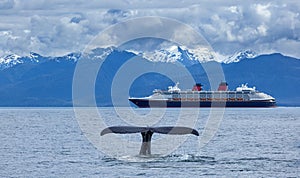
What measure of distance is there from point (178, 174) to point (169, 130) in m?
3.05

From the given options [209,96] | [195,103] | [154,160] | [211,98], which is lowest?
[154,160]

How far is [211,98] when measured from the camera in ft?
578

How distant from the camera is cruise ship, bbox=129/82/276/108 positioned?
173 metres

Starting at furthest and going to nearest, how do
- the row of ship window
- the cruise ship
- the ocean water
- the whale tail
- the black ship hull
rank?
the row of ship window < the black ship hull < the cruise ship < the whale tail < the ocean water

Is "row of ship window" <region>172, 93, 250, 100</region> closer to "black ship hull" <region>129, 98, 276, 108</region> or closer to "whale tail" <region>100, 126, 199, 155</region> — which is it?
"black ship hull" <region>129, 98, 276, 108</region>

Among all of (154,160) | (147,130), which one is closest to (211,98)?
(154,160)

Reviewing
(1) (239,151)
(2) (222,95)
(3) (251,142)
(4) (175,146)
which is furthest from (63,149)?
(2) (222,95)

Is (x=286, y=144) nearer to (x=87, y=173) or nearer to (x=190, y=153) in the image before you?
(x=190, y=153)

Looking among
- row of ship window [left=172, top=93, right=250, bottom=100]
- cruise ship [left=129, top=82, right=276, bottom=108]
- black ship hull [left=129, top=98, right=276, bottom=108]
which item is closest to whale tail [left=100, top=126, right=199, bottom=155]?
cruise ship [left=129, top=82, right=276, bottom=108]

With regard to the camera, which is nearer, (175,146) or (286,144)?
(175,146)

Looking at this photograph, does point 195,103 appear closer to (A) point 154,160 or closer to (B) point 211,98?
(B) point 211,98

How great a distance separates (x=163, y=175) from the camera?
3103 centimetres

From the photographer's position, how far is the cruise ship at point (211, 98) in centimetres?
17288

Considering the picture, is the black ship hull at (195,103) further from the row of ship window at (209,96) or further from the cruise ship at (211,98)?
the row of ship window at (209,96)
